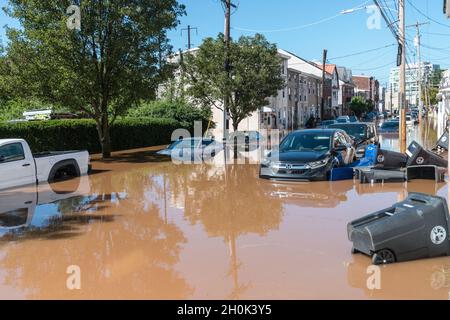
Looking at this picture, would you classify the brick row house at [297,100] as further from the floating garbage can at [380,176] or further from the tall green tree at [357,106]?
the floating garbage can at [380,176]

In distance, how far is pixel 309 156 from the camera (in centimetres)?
1364

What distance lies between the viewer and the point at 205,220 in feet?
30.0

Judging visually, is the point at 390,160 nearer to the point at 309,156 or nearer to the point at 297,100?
the point at 309,156

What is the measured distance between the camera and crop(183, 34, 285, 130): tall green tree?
95.6 feet

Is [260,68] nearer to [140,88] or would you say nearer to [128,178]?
[140,88]

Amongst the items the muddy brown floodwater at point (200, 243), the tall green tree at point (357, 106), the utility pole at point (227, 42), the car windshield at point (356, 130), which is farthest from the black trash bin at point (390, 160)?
the tall green tree at point (357, 106)

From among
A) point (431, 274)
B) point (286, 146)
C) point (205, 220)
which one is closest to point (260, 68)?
point (286, 146)

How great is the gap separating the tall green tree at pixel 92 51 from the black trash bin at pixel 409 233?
1527cm

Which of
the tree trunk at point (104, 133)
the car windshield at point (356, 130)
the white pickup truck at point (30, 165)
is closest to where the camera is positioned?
the white pickup truck at point (30, 165)

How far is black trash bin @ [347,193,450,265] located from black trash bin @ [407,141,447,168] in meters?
8.08

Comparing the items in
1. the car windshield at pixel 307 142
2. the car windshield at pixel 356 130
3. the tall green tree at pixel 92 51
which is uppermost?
the tall green tree at pixel 92 51

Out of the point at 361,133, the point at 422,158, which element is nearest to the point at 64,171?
→ the point at 422,158

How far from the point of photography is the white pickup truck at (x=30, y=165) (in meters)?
12.3
